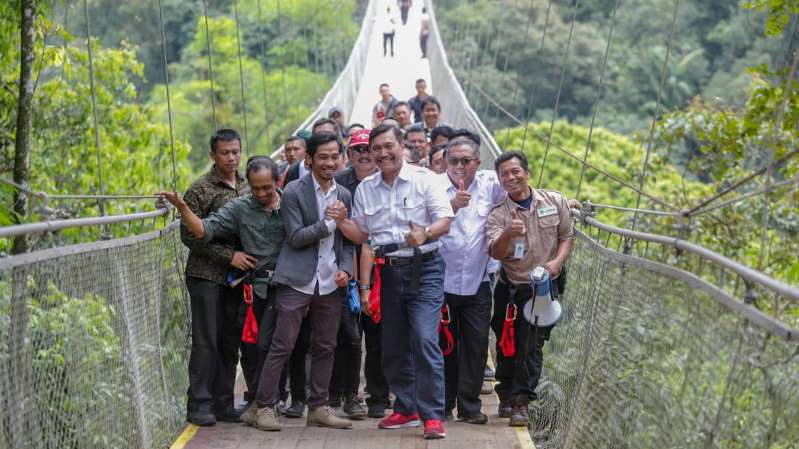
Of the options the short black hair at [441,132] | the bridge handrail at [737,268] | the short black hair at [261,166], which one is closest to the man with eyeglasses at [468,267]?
the short black hair at [261,166]

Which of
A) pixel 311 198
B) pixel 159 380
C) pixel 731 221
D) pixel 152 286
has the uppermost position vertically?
pixel 311 198

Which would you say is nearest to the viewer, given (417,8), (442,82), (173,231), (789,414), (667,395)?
(789,414)

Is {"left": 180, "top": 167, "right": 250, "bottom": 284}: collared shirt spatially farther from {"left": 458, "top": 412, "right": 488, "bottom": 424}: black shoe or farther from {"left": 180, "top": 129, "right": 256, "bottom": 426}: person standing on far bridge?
{"left": 458, "top": 412, "right": 488, "bottom": 424}: black shoe

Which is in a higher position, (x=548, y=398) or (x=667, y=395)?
(x=667, y=395)

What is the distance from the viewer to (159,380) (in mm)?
4273

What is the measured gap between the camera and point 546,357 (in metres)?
5.17

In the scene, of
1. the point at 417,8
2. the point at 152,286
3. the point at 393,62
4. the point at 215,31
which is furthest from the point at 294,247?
the point at 215,31

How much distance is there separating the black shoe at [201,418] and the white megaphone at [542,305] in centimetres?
124

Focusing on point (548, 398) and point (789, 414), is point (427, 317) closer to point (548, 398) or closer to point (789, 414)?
point (548, 398)

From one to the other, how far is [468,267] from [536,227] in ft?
0.98

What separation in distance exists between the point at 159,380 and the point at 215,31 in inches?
1293

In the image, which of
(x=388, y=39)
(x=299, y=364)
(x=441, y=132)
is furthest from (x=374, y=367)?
(x=388, y=39)

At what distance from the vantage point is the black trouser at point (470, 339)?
452 centimetres

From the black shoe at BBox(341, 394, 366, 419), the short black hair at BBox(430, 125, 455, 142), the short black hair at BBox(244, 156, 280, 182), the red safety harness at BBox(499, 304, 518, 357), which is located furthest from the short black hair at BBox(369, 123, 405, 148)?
the short black hair at BBox(430, 125, 455, 142)
